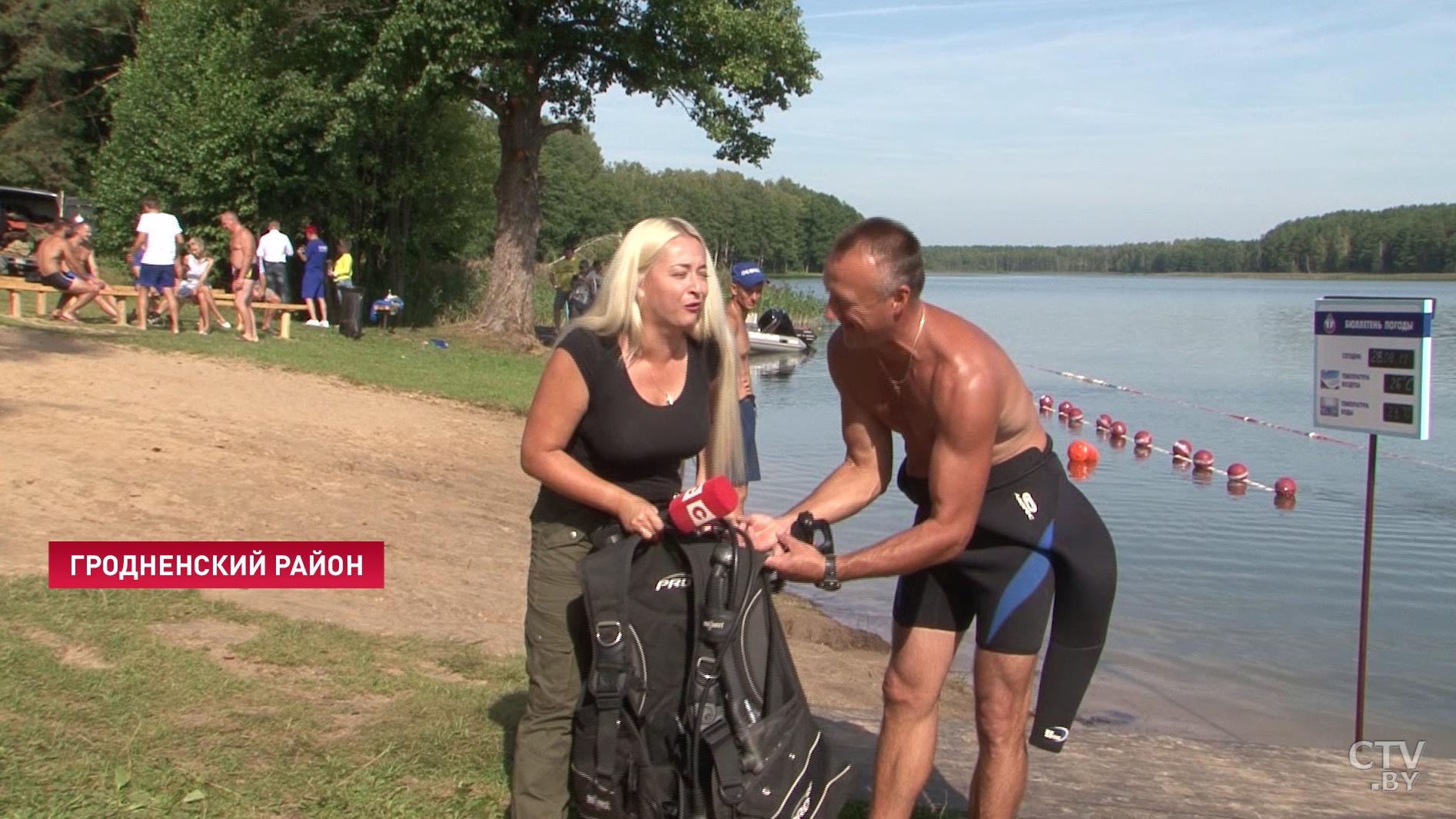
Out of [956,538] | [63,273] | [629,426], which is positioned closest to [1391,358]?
[956,538]

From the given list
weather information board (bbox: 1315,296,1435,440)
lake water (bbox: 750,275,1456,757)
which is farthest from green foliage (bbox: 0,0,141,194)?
weather information board (bbox: 1315,296,1435,440)

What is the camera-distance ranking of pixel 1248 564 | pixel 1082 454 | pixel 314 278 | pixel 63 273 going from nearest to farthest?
pixel 1248 564, pixel 63 273, pixel 1082 454, pixel 314 278

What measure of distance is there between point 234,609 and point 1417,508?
15006 mm

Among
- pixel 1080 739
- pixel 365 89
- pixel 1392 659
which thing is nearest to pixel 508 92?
pixel 365 89

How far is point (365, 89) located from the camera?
22.2 m

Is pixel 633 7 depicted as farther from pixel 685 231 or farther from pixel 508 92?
pixel 685 231

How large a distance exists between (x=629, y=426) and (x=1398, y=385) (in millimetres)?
4624

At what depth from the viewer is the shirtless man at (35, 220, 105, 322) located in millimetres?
17531

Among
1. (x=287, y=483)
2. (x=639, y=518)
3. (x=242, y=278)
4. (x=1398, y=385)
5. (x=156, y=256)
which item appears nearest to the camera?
(x=639, y=518)

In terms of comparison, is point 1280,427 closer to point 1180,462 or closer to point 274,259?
point 1180,462

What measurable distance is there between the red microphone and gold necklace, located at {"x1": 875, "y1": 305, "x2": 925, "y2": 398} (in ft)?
2.36

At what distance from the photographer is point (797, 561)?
3.75m
